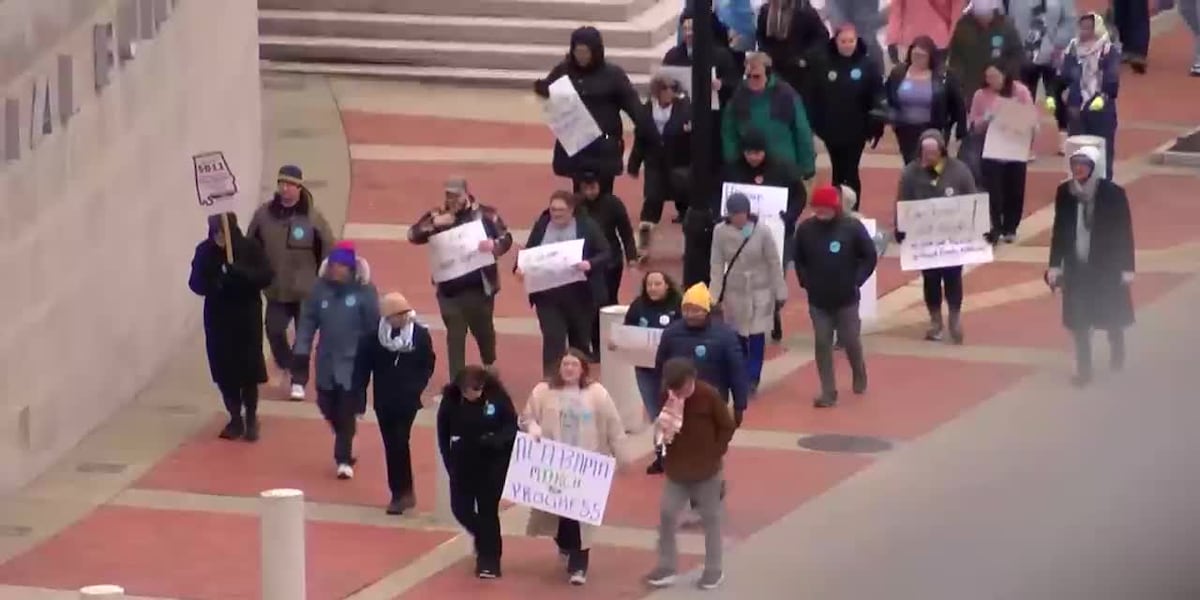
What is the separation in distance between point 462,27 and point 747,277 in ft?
39.1

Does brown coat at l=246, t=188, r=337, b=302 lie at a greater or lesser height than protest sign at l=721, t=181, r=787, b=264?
lesser

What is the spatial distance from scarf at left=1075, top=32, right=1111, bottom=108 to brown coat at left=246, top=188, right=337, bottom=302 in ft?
24.7

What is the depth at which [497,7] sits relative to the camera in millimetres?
24297

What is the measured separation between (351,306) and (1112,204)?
15.4ft

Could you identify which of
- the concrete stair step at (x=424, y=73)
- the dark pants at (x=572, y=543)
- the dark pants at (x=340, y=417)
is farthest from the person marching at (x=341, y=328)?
the concrete stair step at (x=424, y=73)

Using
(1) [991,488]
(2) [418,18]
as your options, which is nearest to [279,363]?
(2) [418,18]

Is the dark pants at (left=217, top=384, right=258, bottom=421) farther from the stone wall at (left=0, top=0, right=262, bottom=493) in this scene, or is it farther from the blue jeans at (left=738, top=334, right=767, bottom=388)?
the blue jeans at (left=738, top=334, right=767, bottom=388)

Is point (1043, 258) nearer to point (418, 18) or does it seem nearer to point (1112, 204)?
point (1112, 204)

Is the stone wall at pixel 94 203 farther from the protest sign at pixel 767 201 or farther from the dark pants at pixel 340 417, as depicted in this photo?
the protest sign at pixel 767 201

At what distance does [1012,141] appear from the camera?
54.8ft

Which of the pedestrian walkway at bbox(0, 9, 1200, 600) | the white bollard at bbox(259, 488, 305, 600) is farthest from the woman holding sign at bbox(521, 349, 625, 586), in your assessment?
the white bollard at bbox(259, 488, 305, 600)

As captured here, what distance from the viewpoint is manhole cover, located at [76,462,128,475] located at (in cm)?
1262

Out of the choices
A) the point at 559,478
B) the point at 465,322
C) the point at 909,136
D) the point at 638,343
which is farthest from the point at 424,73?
the point at 559,478

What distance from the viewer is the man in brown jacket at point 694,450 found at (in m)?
9.59
